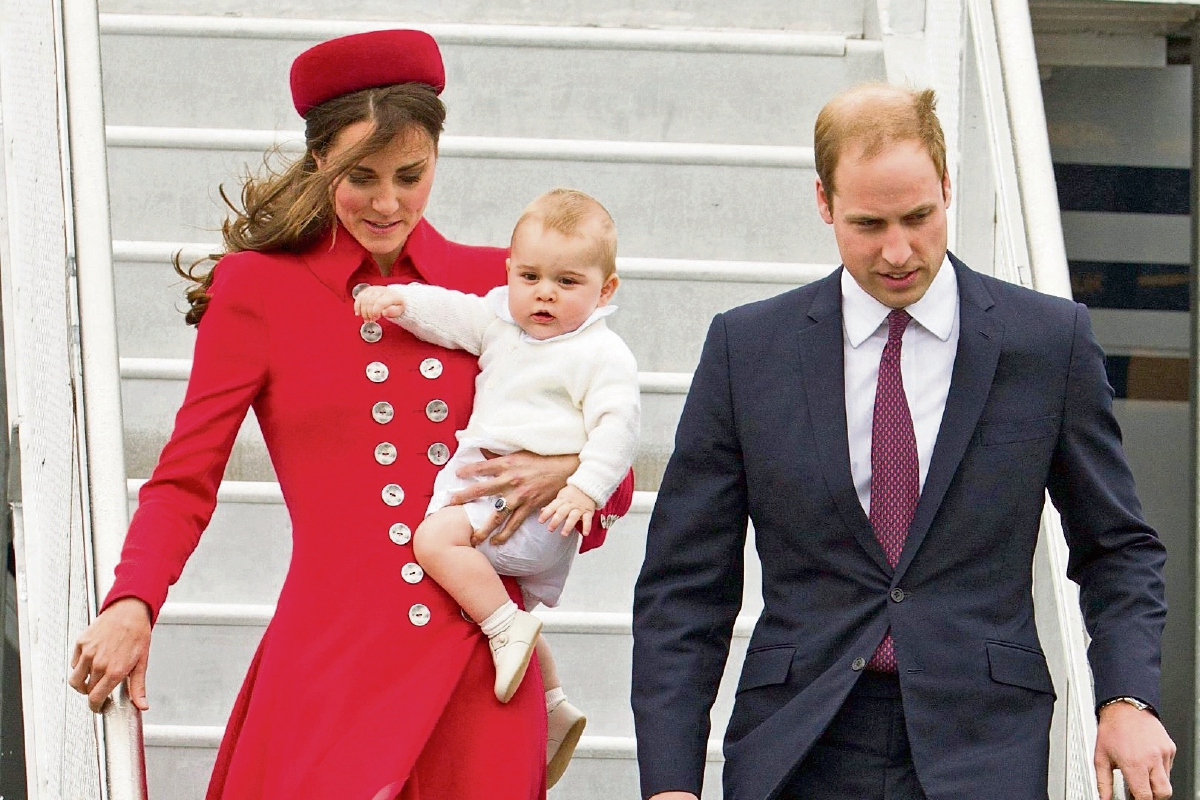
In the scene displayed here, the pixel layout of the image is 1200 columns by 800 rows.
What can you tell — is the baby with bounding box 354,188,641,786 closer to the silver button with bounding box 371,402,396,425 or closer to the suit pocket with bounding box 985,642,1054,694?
the silver button with bounding box 371,402,396,425

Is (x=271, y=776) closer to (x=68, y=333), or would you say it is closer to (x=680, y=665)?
(x=680, y=665)

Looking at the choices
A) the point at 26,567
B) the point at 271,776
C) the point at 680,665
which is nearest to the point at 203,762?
the point at 26,567

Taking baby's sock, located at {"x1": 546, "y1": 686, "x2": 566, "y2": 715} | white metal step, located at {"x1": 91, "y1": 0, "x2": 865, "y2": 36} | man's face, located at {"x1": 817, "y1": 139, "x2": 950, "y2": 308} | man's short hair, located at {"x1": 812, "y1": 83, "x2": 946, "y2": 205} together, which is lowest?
baby's sock, located at {"x1": 546, "y1": 686, "x2": 566, "y2": 715}

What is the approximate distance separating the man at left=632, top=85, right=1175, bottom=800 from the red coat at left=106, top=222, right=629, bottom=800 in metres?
0.28

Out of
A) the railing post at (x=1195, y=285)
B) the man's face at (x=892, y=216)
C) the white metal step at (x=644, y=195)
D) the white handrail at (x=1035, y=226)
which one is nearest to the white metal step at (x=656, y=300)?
the white metal step at (x=644, y=195)

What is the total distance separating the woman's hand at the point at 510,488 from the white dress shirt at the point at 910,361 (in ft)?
1.57

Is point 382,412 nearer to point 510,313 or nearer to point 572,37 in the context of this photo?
point 510,313

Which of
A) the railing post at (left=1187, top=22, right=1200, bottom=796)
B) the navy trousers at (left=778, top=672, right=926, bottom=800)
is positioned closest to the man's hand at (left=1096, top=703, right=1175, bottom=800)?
the navy trousers at (left=778, top=672, right=926, bottom=800)

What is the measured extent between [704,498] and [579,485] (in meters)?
0.21

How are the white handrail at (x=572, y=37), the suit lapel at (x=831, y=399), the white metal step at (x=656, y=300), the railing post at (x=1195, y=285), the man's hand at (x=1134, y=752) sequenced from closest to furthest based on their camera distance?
1. the man's hand at (x=1134, y=752)
2. the suit lapel at (x=831, y=399)
3. the white metal step at (x=656, y=300)
4. the white handrail at (x=572, y=37)
5. the railing post at (x=1195, y=285)

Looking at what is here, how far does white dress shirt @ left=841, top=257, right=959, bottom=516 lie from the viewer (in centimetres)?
248

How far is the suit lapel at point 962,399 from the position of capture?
2424 mm

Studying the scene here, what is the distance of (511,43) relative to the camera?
17.0ft

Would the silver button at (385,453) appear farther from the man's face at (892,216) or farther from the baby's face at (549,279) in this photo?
the man's face at (892,216)
